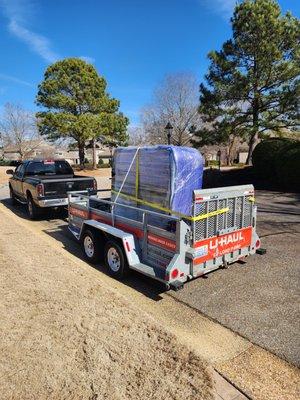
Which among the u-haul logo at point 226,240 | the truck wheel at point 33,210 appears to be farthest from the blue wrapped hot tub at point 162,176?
the truck wheel at point 33,210

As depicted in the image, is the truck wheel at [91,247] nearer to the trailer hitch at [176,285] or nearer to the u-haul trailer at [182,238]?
the u-haul trailer at [182,238]

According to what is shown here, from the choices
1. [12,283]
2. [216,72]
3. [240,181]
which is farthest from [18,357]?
[216,72]

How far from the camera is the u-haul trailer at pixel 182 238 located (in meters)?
5.09

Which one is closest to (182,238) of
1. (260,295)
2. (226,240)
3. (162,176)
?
(226,240)

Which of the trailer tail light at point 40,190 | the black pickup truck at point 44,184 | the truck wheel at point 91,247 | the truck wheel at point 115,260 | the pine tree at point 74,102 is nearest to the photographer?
the truck wheel at point 115,260

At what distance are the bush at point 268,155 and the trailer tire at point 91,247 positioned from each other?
1310 cm

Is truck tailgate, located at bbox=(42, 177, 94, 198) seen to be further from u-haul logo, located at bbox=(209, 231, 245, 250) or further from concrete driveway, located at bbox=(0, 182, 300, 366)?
u-haul logo, located at bbox=(209, 231, 245, 250)

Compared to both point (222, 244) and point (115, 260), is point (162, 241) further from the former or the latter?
point (115, 260)

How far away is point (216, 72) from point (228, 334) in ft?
74.7

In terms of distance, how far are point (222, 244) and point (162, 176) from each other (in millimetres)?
1505

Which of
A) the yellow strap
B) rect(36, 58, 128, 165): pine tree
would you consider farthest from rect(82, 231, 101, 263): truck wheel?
rect(36, 58, 128, 165): pine tree

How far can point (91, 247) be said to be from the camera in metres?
6.95

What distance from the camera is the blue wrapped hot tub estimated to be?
5.73 metres

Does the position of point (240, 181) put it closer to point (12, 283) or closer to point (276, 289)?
point (276, 289)
